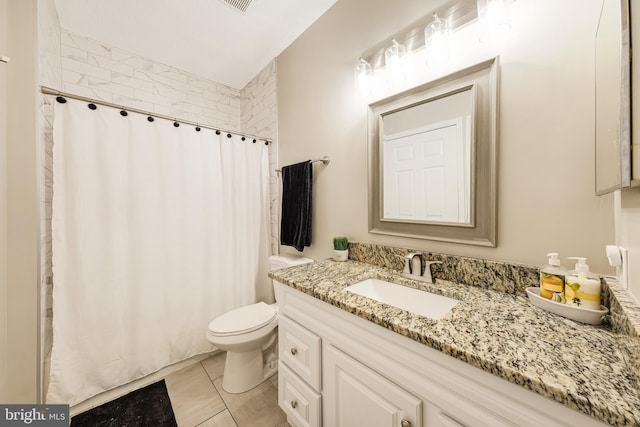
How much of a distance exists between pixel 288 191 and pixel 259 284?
36.2 inches

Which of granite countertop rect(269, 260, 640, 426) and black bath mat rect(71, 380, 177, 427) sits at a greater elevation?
granite countertop rect(269, 260, 640, 426)

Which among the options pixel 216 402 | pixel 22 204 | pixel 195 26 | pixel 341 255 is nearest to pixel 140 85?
pixel 195 26

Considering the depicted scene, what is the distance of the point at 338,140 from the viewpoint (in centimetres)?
153

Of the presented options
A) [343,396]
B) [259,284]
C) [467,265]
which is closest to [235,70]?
[259,284]

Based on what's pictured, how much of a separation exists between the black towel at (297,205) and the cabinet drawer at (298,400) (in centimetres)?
82

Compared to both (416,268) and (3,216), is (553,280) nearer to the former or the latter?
(416,268)

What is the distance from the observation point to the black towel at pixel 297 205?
5.53 feet

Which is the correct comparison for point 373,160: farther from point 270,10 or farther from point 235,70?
point 235,70

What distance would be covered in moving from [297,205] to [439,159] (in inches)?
40.9

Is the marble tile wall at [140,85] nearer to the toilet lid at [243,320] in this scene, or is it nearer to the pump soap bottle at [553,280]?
the toilet lid at [243,320]

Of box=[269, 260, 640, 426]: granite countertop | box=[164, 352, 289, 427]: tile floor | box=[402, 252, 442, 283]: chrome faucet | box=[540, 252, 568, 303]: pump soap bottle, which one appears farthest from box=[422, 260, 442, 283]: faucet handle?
box=[164, 352, 289, 427]: tile floor

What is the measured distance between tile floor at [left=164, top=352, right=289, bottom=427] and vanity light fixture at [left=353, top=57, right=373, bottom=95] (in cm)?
196

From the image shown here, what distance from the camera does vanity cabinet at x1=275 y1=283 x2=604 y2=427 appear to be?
20.1 inches

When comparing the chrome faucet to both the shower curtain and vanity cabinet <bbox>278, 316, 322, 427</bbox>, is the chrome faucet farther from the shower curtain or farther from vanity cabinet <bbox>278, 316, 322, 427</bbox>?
the shower curtain
